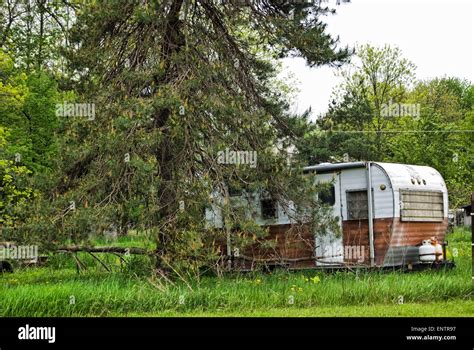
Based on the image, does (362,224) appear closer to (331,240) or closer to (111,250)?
(331,240)

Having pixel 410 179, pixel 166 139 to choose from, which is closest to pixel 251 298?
pixel 166 139

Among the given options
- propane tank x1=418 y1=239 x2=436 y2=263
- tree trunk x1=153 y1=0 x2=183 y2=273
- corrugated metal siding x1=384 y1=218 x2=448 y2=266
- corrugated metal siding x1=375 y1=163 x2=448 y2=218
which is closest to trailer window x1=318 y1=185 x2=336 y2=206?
corrugated metal siding x1=375 y1=163 x2=448 y2=218

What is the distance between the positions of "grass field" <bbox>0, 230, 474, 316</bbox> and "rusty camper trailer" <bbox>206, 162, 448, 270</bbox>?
238cm

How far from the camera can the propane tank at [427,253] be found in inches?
735

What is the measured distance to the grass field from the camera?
13250 millimetres

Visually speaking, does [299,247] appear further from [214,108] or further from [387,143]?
Answer: [387,143]

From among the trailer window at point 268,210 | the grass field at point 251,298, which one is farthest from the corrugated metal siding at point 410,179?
the grass field at point 251,298

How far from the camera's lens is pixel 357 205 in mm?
18906

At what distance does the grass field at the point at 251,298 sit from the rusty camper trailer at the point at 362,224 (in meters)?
2.38

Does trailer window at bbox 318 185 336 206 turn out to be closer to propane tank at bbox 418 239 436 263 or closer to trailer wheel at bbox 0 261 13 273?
propane tank at bbox 418 239 436 263

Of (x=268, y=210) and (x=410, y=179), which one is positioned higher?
(x=410, y=179)

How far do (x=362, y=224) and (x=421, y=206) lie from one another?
69.4 inches

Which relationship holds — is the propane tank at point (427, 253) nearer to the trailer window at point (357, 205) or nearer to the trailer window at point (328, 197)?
the trailer window at point (357, 205)
